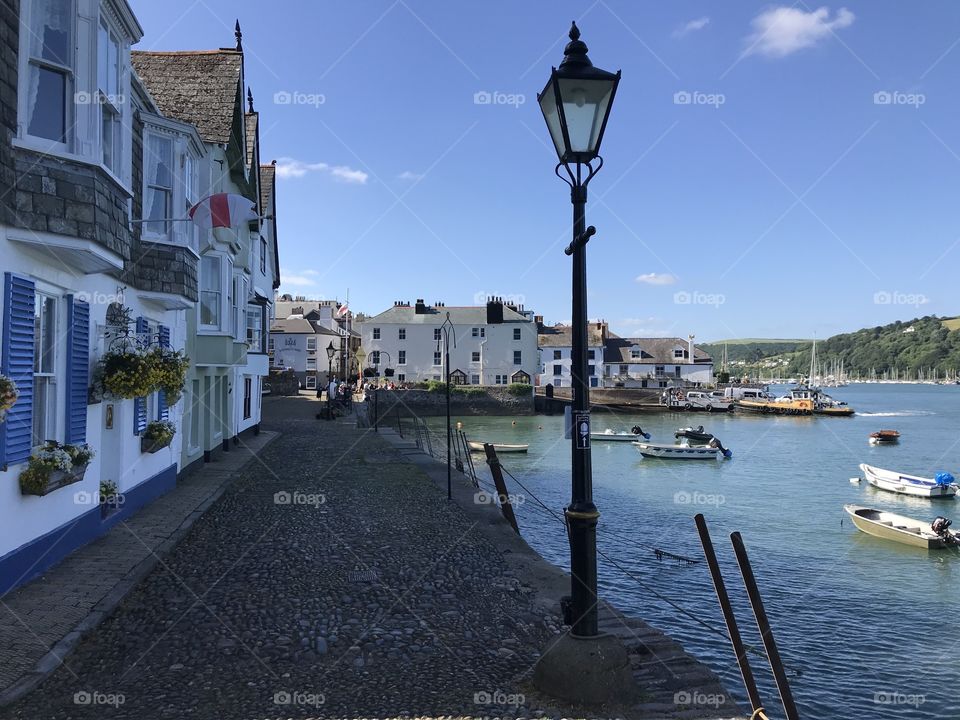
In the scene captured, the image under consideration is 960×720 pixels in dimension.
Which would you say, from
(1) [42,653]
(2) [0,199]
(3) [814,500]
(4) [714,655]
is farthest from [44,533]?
(3) [814,500]

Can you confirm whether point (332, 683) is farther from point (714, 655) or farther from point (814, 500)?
point (814, 500)

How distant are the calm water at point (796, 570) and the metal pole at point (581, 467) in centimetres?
559

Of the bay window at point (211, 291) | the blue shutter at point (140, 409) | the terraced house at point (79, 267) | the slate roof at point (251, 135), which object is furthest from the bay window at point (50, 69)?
the slate roof at point (251, 135)

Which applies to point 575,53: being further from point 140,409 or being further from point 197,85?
point 197,85

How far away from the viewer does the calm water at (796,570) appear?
1118 centimetres

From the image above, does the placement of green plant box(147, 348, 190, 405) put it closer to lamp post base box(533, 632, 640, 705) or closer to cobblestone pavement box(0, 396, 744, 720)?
cobblestone pavement box(0, 396, 744, 720)

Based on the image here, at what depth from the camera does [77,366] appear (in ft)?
31.0

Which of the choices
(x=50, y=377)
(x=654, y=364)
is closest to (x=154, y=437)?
(x=50, y=377)

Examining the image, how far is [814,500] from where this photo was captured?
28875 mm

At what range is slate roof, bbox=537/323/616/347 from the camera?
85750mm

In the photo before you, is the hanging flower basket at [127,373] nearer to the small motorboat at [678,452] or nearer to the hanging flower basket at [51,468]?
the hanging flower basket at [51,468]

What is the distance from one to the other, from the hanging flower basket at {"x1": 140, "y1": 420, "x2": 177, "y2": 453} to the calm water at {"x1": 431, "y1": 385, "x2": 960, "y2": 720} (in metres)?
8.90

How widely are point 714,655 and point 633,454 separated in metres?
33.3

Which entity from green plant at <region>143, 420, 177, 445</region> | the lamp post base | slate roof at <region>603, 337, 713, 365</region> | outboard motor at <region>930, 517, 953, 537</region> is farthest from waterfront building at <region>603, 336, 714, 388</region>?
the lamp post base
